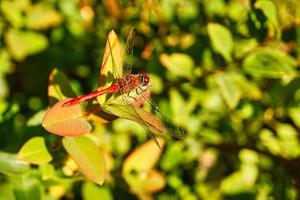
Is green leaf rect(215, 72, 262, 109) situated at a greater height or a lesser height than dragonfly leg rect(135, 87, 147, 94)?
lesser

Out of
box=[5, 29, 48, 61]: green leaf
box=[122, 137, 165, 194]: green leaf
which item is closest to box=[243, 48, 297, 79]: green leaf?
box=[122, 137, 165, 194]: green leaf

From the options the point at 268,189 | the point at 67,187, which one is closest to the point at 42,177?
the point at 67,187

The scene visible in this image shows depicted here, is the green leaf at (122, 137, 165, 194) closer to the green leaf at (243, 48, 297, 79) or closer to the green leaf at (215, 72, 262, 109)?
the green leaf at (215, 72, 262, 109)

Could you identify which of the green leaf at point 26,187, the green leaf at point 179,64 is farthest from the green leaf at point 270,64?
the green leaf at point 26,187

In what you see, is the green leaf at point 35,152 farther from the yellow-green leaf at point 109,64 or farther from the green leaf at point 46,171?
the yellow-green leaf at point 109,64

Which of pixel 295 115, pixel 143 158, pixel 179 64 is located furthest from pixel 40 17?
pixel 295 115

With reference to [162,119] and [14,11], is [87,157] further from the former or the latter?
[14,11]
